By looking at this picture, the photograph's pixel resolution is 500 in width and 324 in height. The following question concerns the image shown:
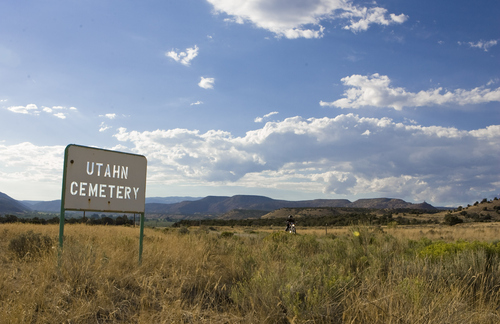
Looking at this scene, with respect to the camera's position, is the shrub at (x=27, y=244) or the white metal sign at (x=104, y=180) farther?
Answer: the shrub at (x=27, y=244)

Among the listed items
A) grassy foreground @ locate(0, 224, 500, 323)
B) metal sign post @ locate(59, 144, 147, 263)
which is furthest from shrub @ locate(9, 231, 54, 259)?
metal sign post @ locate(59, 144, 147, 263)

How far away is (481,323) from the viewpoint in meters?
4.46

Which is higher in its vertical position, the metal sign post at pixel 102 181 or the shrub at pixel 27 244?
the metal sign post at pixel 102 181

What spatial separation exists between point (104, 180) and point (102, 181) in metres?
0.05

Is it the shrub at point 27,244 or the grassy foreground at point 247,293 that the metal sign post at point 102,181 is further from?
the shrub at point 27,244

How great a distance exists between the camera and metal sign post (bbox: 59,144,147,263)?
7465 millimetres

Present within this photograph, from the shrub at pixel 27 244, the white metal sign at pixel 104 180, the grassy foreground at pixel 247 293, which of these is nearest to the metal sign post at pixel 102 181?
the white metal sign at pixel 104 180

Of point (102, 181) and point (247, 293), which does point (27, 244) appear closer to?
point (102, 181)

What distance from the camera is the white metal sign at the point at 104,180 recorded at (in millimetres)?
7504

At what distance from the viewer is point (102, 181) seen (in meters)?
8.00

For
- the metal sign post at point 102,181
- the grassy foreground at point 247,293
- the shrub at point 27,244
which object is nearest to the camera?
the grassy foreground at point 247,293

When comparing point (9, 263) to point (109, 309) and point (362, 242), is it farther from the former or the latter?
point (362, 242)

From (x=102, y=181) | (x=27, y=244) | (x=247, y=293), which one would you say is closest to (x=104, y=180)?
(x=102, y=181)

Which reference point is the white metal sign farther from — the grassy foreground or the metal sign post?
the grassy foreground
